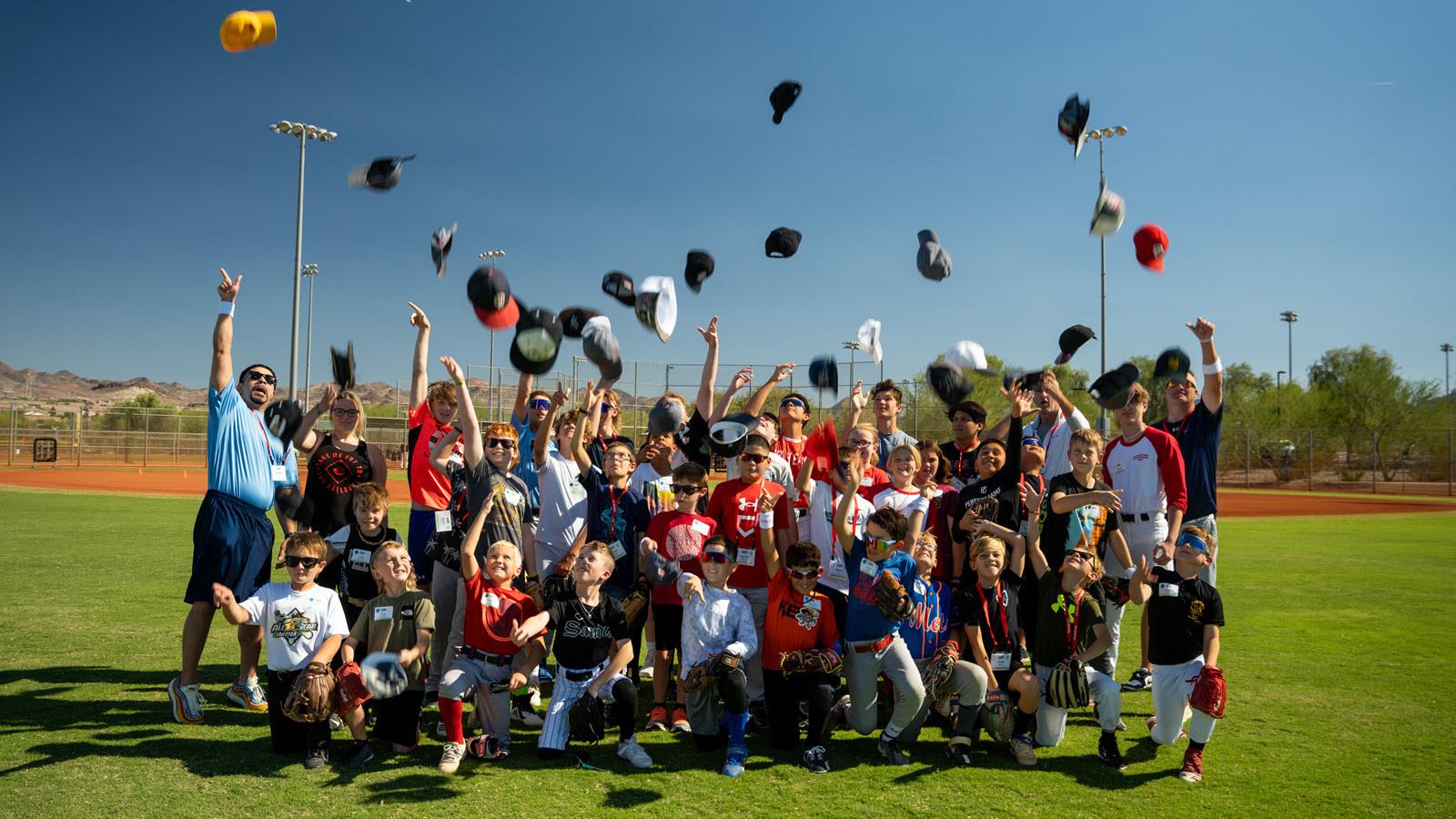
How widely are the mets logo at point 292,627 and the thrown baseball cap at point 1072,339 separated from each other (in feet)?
19.3

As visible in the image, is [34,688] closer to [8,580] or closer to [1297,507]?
[8,580]

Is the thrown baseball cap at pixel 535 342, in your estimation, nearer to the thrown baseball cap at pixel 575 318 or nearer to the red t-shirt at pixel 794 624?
the thrown baseball cap at pixel 575 318

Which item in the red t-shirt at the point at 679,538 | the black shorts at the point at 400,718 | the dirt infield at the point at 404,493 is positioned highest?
the red t-shirt at the point at 679,538

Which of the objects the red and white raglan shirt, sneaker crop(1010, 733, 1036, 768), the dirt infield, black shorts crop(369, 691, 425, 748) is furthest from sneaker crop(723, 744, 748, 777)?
the dirt infield

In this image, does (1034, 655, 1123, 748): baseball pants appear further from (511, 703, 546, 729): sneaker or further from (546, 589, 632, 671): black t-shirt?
(511, 703, 546, 729): sneaker

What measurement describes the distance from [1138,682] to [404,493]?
24235mm

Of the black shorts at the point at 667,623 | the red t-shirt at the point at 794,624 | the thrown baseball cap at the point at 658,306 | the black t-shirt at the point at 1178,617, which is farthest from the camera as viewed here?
the thrown baseball cap at the point at 658,306

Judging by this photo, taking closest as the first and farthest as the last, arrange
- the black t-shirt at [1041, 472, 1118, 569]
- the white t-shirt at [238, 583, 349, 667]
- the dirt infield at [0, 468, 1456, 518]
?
the white t-shirt at [238, 583, 349, 667]
the black t-shirt at [1041, 472, 1118, 569]
the dirt infield at [0, 468, 1456, 518]

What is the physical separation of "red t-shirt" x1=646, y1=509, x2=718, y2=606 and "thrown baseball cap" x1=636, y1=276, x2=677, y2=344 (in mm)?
2250

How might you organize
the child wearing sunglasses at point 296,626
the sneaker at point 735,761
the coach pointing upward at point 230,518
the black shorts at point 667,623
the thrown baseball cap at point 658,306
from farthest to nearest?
the thrown baseball cap at point 658,306 < the black shorts at point 667,623 < the coach pointing upward at point 230,518 < the child wearing sunglasses at point 296,626 < the sneaker at point 735,761

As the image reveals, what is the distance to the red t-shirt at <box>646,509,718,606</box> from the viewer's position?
5.36 m

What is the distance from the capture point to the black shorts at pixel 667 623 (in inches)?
220

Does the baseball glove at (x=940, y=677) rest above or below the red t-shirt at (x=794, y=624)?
below

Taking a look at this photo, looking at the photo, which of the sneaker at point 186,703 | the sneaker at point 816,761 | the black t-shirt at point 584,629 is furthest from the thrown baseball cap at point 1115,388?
the sneaker at point 186,703
